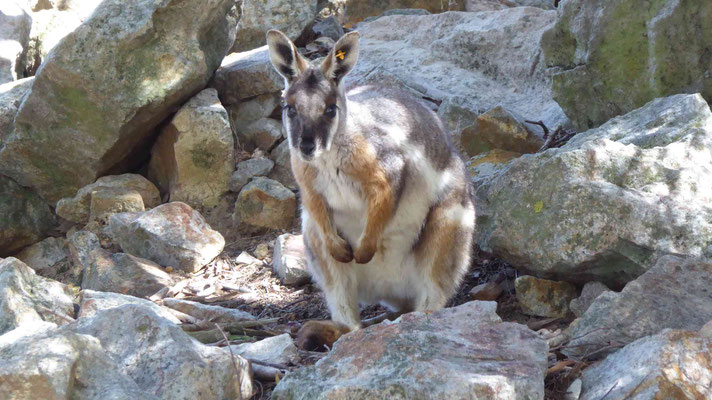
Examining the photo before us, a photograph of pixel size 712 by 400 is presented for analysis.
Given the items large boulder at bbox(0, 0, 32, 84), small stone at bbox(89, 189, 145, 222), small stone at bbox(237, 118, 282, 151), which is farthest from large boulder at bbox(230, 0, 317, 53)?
small stone at bbox(89, 189, 145, 222)

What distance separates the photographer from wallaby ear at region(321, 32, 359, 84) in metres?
4.21

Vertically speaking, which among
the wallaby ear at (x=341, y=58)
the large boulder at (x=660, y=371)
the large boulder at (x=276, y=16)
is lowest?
the large boulder at (x=660, y=371)

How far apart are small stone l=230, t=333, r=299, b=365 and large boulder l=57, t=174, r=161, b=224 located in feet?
10.5

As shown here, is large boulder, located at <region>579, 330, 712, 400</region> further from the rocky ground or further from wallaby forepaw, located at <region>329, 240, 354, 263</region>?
wallaby forepaw, located at <region>329, 240, 354, 263</region>

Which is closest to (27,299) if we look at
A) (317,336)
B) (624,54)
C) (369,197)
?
(317,336)

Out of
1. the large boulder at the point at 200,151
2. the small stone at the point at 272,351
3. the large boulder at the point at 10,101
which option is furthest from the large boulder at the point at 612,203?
the large boulder at the point at 10,101

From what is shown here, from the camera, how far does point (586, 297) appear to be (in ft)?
13.7

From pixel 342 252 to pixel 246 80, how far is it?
2940 mm

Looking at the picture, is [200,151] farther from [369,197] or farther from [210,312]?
[369,197]

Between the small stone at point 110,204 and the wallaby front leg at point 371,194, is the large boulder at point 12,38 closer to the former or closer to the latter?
the small stone at point 110,204

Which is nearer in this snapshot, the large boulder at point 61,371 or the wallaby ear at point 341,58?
the large boulder at point 61,371

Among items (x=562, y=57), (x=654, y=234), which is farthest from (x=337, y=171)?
(x=562, y=57)

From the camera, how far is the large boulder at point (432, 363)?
2658 mm

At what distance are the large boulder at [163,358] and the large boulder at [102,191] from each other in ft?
11.1
